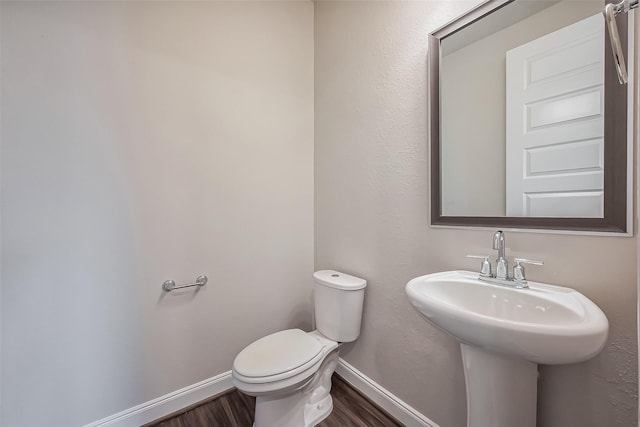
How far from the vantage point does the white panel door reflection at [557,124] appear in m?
0.77

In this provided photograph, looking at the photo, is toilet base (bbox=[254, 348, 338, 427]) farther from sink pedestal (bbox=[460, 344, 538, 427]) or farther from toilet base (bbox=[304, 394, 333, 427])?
sink pedestal (bbox=[460, 344, 538, 427])

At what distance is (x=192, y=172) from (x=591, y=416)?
1.85 meters

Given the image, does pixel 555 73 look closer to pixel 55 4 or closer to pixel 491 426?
pixel 491 426

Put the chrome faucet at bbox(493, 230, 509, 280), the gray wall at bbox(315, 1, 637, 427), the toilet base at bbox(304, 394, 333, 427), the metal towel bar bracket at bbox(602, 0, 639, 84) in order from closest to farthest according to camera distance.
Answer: the metal towel bar bracket at bbox(602, 0, 639, 84), the gray wall at bbox(315, 1, 637, 427), the chrome faucet at bbox(493, 230, 509, 280), the toilet base at bbox(304, 394, 333, 427)

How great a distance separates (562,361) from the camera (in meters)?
0.56

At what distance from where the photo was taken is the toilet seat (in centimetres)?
106

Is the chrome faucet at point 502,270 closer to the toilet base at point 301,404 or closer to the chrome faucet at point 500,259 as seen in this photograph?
the chrome faucet at point 500,259

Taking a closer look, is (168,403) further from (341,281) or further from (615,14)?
(615,14)

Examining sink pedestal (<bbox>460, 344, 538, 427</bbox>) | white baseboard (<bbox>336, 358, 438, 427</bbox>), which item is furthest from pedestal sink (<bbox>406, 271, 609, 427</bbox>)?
white baseboard (<bbox>336, 358, 438, 427</bbox>)

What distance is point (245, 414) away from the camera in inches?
52.6

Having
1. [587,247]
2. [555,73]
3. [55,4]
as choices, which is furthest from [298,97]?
[587,247]

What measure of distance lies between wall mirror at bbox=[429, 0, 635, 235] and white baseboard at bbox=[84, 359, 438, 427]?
954mm

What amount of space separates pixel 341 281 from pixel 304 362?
44cm

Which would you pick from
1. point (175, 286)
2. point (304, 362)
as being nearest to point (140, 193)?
point (175, 286)
